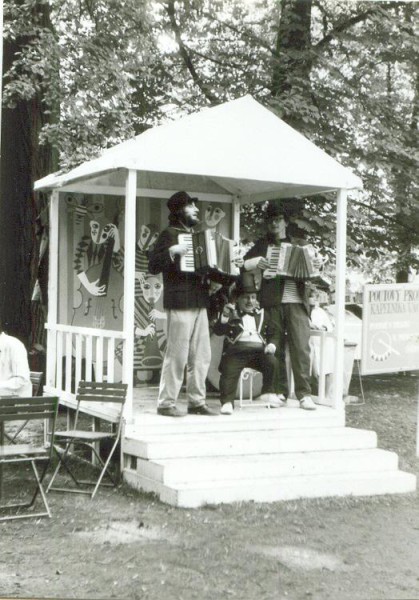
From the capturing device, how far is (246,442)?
7.28 metres

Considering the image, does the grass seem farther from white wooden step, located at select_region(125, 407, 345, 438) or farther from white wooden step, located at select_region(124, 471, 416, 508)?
white wooden step, located at select_region(125, 407, 345, 438)

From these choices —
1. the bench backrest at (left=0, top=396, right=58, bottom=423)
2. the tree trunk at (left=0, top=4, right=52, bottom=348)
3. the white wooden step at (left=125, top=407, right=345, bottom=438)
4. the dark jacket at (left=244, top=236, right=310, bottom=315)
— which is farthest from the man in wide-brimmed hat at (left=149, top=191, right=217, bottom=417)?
the tree trunk at (left=0, top=4, right=52, bottom=348)

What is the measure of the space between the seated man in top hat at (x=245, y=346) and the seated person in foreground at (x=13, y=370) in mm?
1742

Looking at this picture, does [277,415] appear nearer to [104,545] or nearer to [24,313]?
[104,545]

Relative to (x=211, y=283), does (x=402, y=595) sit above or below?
below

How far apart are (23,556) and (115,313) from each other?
14.5 feet

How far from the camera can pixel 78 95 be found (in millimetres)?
9586

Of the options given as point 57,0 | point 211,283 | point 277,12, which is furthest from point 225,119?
point 277,12

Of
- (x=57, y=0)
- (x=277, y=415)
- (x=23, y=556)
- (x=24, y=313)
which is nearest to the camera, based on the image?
(x=23, y=556)

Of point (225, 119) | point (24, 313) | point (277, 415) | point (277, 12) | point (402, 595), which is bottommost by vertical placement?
point (402, 595)

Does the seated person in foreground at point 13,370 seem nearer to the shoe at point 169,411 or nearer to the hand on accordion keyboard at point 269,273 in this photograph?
the shoe at point 169,411

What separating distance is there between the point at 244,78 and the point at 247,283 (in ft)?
17.2

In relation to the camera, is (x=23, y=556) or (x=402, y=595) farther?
(x=23, y=556)

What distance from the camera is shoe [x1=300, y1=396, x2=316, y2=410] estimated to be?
822 centimetres
